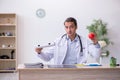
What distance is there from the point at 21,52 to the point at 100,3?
292 centimetres

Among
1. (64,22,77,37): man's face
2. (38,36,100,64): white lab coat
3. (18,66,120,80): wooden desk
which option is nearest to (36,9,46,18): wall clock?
(38,36,100,64): white lab coat

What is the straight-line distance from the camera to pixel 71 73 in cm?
296

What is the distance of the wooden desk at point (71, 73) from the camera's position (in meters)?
2.90

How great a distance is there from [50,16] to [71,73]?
15.9 feet

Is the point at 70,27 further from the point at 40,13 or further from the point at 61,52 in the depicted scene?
the point at 40,13

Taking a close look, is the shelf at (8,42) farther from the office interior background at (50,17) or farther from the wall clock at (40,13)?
the wall clock at (40,13)

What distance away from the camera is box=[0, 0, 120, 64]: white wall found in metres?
7.56

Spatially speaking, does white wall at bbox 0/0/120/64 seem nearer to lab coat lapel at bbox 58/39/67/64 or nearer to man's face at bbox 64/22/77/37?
lab coat lapel at bbox 58/39/67/64

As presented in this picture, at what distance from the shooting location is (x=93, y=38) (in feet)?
9.64

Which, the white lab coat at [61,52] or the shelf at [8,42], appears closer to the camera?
the white lab coat at [61,52]

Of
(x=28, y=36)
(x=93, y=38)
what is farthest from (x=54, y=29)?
(x=93, y=38)

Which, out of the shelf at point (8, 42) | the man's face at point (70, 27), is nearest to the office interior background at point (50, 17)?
the shelf at point (8, 42)

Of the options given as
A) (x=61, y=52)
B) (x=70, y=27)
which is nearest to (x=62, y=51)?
(x=61, y=52)

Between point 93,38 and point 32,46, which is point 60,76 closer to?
point 93,38
